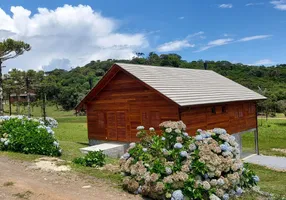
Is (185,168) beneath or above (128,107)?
beneath

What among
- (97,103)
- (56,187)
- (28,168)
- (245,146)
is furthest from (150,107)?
(245,146)

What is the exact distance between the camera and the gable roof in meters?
16.2

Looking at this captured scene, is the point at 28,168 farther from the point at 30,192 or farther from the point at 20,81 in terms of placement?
the point at 20,81

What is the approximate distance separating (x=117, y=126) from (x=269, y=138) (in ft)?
68.1

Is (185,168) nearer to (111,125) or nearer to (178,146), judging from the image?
(178,146)

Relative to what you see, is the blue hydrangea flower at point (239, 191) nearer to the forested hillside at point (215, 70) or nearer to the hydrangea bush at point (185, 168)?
the hydrangea bush at point (185, 168)

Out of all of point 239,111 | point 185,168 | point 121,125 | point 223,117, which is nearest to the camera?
point 185,168

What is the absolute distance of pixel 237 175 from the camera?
701 centimetres

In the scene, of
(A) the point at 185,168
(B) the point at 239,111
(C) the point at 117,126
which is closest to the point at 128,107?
(C) the point at 117,126

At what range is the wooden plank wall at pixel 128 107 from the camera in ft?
53.1

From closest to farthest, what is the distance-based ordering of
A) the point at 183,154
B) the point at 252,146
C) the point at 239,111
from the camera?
the point at 183,154 → the point at 239,111 → the point at 252,146

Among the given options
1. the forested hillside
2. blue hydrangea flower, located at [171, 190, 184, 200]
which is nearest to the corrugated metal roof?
blue hydrangea flower, located at [171, 190, 184, 200]

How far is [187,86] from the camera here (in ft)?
60.6

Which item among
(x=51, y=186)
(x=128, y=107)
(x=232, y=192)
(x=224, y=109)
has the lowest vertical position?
(x=232, y=192)
